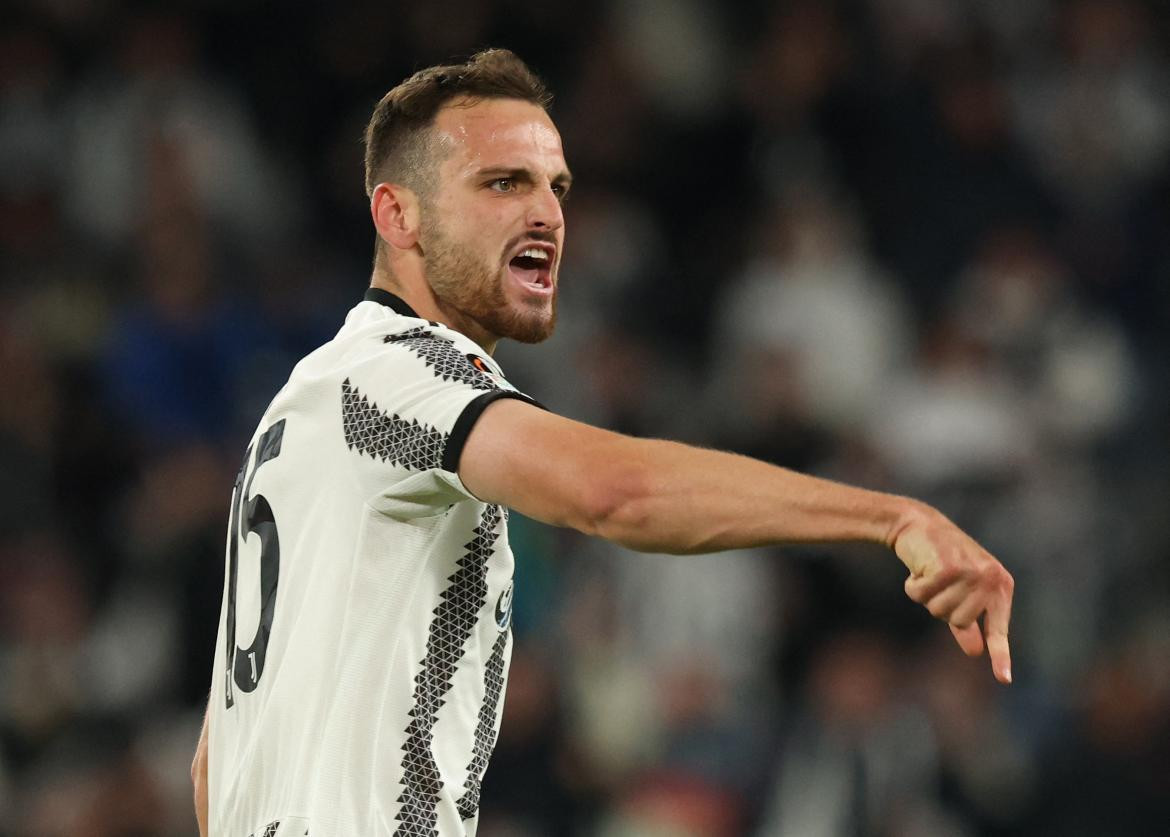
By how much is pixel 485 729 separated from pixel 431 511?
1.59ft

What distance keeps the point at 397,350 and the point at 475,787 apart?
87cm

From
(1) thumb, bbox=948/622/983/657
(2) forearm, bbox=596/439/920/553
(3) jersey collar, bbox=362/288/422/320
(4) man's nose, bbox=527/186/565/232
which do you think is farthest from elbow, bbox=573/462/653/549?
(4) man's nose, bbox=527/186/565/232

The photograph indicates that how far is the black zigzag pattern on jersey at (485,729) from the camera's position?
3439mm

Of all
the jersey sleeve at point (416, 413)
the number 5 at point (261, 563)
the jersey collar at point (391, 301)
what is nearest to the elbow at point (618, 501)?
the jersey sleeve at point (416, 413)

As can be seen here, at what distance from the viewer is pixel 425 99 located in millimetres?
3920

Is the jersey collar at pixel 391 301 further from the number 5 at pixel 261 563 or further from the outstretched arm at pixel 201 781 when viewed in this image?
the outstretched arm at pixel 201 781

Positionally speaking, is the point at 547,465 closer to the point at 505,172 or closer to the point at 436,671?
the point at 436,671

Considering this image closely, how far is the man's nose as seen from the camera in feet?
12.5

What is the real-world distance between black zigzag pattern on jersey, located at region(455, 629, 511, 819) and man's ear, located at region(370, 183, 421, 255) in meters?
0.89

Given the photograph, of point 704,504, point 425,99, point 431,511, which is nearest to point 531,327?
point 425,99

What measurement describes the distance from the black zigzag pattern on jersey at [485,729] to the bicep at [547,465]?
646 millimetres

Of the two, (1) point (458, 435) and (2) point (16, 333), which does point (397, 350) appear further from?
(2) point (16, 333)

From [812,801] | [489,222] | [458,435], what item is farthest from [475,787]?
[812,801]

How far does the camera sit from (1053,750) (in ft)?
27.2
